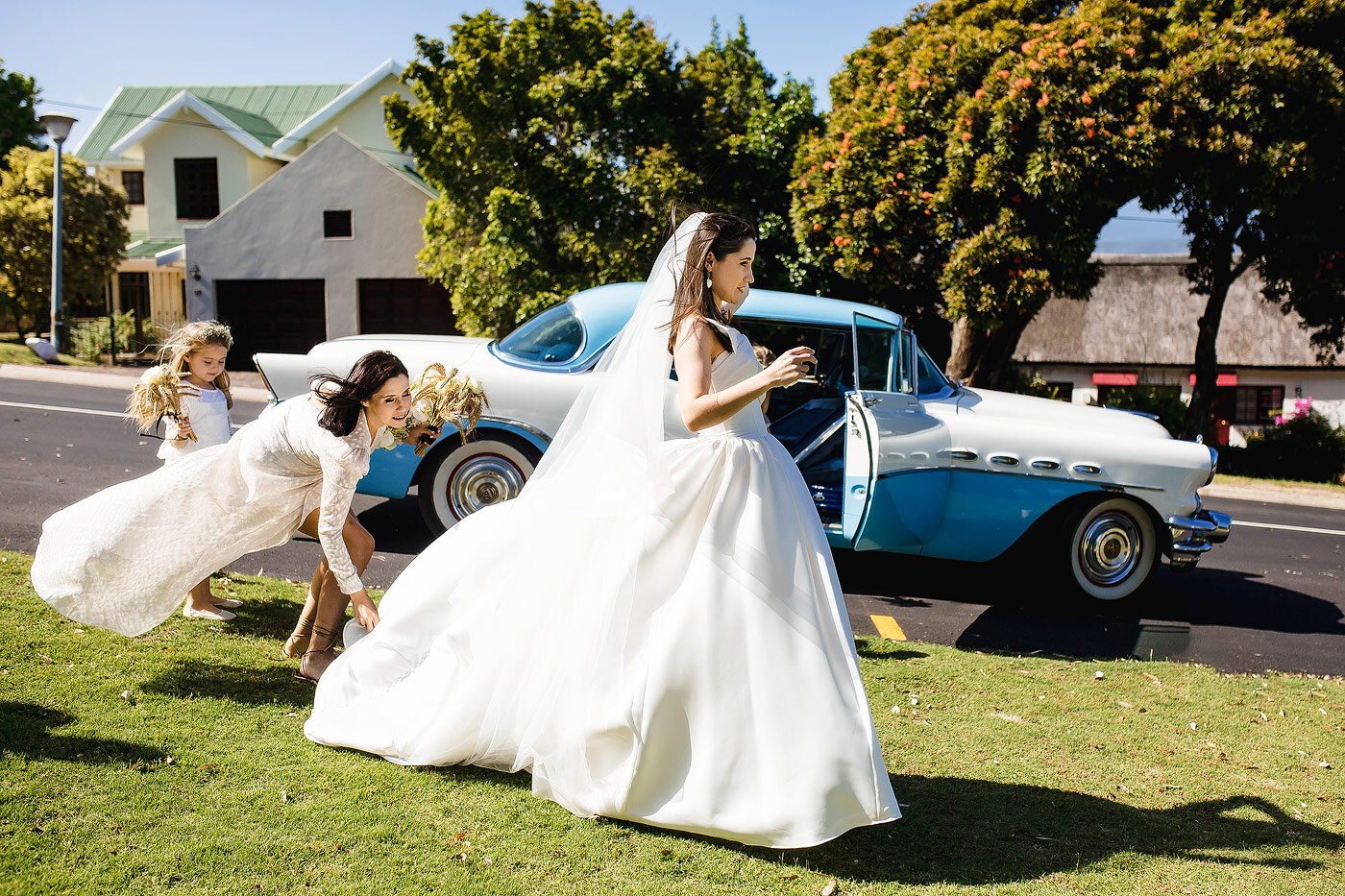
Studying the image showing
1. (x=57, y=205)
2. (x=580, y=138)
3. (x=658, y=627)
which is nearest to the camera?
(x=658, y=627)

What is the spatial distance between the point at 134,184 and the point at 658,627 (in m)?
32.9

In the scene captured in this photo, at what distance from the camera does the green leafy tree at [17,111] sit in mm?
35688

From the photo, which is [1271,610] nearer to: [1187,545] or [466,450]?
[1187,545]

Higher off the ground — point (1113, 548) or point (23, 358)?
point (23, 358)

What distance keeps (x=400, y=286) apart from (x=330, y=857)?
71.2ft

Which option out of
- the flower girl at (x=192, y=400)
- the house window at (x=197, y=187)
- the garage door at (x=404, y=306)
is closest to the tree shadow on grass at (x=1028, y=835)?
the flower girl at (x=192, y=400)

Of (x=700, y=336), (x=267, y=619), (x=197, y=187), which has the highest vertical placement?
(x=197, y=187)

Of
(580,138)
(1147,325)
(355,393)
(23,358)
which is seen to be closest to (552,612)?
(355,393)

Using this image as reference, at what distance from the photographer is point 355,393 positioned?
14.2 feet

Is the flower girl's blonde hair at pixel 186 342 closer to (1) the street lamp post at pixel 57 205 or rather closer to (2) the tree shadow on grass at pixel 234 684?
(2) the tree shadow on grass at pixel 234 684

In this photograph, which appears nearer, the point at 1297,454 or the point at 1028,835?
the point at 1028,835

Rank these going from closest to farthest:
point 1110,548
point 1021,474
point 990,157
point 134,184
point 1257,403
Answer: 1. point 1021,474
2. point 1110,548
3. point 990,157
4. point 1257,403
5. point 134,184

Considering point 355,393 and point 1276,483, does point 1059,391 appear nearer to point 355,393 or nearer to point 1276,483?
point 1276,483

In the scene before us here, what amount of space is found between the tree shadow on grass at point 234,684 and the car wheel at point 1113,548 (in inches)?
213
